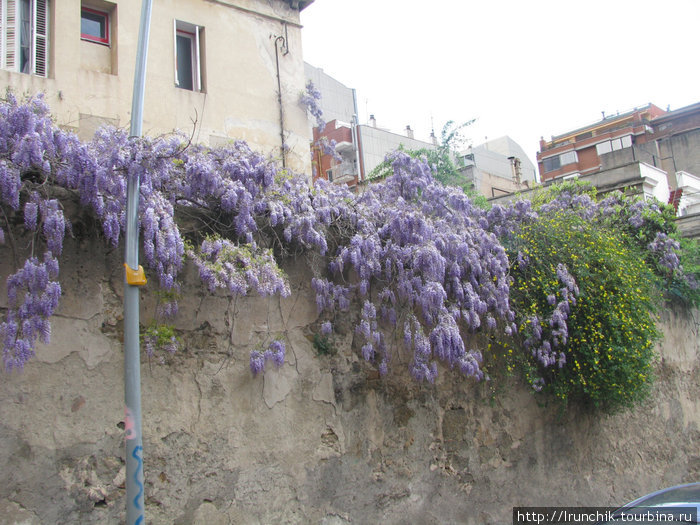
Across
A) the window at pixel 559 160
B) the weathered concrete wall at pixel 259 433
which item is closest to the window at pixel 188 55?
A: the weathered concrete wall at pixel 259 433

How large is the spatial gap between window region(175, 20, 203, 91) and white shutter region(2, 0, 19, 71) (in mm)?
2284

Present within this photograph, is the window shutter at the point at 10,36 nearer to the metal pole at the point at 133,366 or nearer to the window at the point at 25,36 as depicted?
the window at the point at 25,36

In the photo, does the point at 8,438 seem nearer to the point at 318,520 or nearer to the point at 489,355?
the point at 318,520

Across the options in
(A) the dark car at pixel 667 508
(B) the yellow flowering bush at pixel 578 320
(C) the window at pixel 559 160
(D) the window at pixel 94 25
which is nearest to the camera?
(A) the dark car at pixel 667 508

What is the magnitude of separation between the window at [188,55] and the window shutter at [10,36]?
7.51 ft

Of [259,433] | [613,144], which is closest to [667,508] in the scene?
[259,433]

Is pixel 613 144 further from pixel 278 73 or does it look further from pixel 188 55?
pixel 188 55

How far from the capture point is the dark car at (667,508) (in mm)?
4633

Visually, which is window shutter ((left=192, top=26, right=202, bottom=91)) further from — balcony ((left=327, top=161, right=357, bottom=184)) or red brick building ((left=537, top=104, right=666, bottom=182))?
red brick building ((left=537, top=104, right=666, bottom=182))

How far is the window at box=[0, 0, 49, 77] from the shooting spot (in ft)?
27.7

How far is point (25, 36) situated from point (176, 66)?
6.87ft

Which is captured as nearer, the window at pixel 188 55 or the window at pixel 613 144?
the window at pixel 188 55

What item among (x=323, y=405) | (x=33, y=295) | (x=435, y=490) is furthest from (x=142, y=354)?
(x=435, y=490)

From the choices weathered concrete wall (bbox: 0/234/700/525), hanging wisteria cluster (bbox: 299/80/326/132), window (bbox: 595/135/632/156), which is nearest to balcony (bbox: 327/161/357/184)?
hanging wisteria cluster (bbox: 299/80/326/132)
